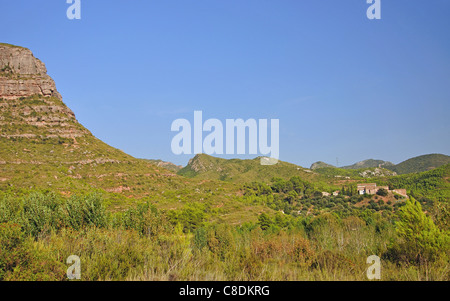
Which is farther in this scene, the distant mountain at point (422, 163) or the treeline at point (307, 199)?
the distant mountain at point (422, 163)

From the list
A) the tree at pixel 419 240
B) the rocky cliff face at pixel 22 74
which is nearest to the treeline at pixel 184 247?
the tree at pixel 419 240

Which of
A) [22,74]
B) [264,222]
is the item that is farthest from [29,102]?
[264,222]

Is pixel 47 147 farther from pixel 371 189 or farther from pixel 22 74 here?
pixel 371 189

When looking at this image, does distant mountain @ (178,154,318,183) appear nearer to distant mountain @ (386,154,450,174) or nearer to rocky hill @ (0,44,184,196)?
rocky hill @ (0,44,184,196)

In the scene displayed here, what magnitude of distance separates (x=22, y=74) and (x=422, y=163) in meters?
172

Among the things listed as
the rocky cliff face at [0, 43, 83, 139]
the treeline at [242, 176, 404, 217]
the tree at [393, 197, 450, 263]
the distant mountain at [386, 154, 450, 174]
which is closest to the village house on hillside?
the treeline at [242, 176, 404, 217]

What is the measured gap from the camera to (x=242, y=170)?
406ft

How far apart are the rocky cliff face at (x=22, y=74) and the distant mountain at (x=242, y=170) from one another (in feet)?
199

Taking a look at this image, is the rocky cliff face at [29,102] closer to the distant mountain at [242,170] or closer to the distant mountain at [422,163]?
the distant mountain at [242,170]

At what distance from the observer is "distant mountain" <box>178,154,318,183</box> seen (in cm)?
11194

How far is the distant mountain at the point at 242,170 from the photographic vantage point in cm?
11194

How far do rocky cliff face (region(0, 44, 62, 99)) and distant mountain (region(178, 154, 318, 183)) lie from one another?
60.8 m
